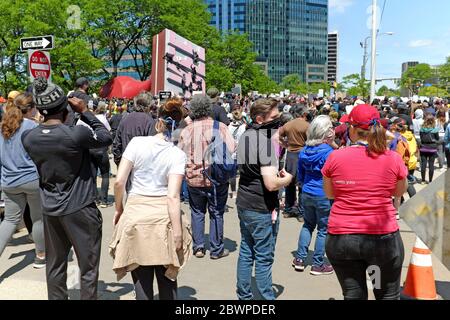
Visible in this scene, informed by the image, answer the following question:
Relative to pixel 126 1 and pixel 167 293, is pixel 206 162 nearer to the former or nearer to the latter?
pixel 167 293

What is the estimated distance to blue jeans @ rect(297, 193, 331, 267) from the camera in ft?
17.2

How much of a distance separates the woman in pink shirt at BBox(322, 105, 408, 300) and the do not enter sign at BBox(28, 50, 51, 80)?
6.47 metres

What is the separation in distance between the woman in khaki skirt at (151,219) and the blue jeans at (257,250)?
27.2 inches

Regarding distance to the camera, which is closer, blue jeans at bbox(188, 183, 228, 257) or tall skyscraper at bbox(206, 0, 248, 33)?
blue jeans at bbox(188, 183, 228, 257)

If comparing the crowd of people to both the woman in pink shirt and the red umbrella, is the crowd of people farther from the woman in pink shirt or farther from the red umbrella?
the red umbrella

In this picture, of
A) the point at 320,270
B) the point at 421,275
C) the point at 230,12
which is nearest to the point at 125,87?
the point at 320,270

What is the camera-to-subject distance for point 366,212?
313 cm

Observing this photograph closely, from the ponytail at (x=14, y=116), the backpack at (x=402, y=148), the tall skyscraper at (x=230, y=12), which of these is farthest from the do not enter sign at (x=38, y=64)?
the tall skyscraper at (x=230, y=12)

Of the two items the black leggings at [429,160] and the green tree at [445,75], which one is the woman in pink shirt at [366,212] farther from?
the green tree at [445,75]

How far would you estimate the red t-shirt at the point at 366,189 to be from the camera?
3.11 m

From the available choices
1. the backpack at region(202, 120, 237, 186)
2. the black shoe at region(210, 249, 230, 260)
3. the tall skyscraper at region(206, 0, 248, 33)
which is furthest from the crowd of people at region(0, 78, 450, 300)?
the tall skyscraper at region(206, 0, 248, 33)

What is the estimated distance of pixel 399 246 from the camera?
3.19m

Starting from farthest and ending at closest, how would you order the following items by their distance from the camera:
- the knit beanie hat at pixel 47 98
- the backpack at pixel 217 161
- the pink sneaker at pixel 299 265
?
the backpack at pixel 217 161
the pink sneaker at pixel 299 265
the knit beanie hat at pixel 47 98

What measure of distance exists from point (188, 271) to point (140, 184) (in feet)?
7.10
